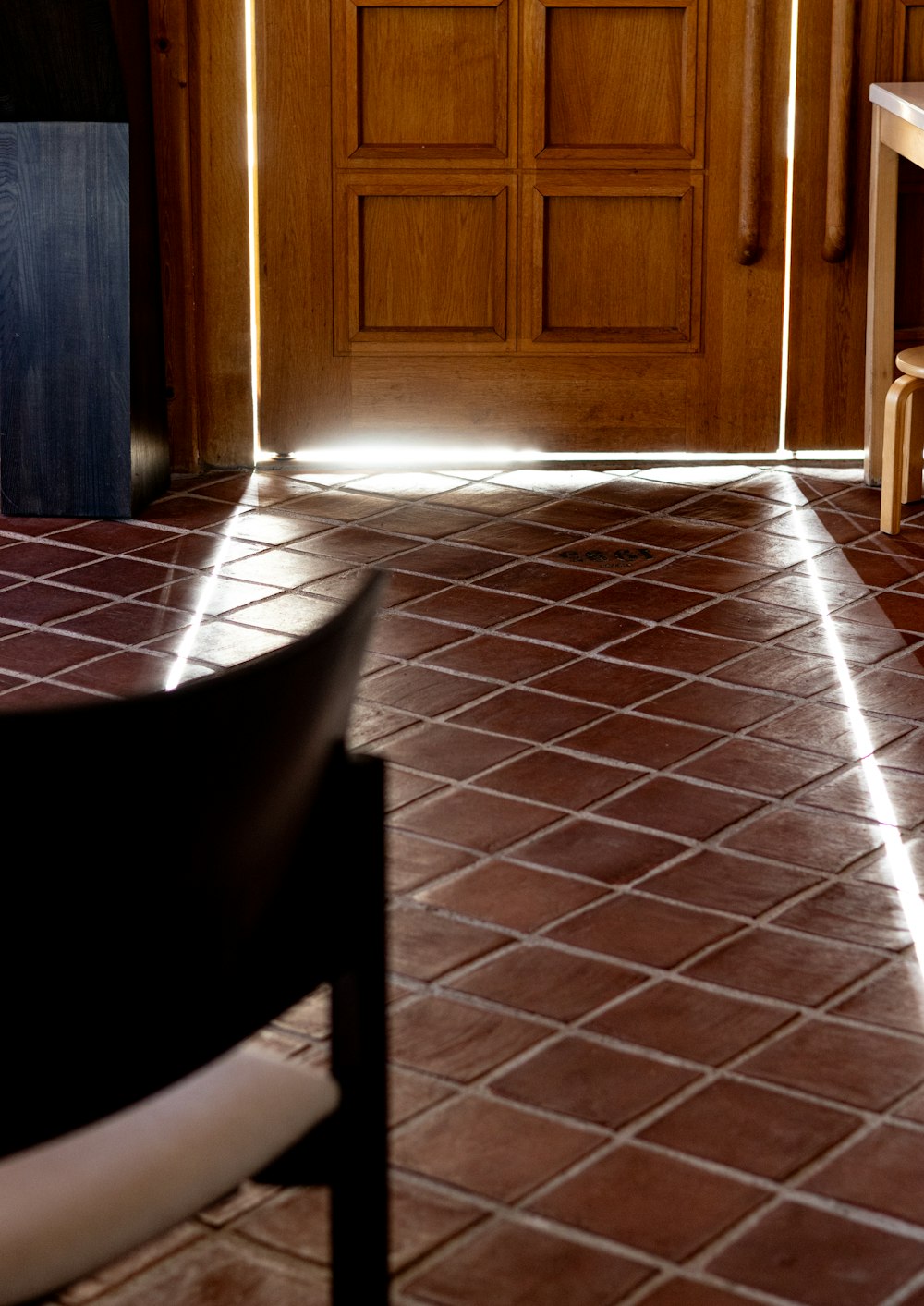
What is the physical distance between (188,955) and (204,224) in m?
3.85

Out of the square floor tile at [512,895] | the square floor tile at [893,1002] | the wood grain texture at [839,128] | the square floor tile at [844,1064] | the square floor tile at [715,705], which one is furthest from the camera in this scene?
the wood grain texture at [839,128]

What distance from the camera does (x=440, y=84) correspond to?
4.71 metres

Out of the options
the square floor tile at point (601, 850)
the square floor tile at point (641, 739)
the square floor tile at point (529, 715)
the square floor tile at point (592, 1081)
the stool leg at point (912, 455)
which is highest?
the stool leg at point (912, 455)

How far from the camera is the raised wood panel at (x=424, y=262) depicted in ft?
15.7

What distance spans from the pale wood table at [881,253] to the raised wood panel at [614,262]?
0.48 metres

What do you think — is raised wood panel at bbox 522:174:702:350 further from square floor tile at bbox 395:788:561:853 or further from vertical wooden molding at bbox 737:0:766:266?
square floor tile at bbox 395:788:561:853

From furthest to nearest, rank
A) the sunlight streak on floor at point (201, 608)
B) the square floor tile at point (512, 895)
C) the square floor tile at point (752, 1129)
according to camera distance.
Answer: the sunlight streak on floor at point (201, 608) → the square floor tile at point (512, 895) → the square floor tile at point (752, 1129)

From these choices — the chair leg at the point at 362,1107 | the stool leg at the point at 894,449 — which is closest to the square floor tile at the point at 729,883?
the chair leg at the point at 362,1107

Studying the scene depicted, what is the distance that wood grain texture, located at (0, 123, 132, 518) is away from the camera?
4277 mm

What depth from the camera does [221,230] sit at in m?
4.78

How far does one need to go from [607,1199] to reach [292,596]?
2.12 m

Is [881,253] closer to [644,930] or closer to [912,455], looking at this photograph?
[912,455]

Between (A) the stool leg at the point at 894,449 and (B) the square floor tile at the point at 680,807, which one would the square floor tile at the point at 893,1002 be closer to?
(B) the square floor tile at the point at 680,807

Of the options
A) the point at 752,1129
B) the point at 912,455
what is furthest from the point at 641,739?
the point at 912,455
